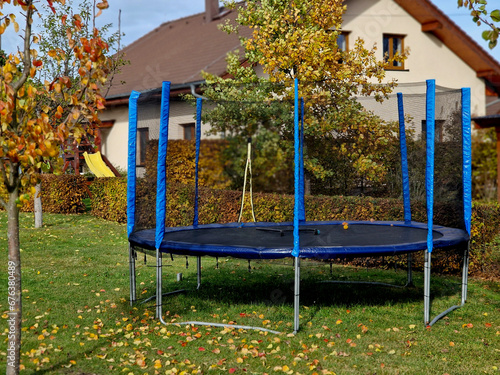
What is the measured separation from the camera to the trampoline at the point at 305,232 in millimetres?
4125

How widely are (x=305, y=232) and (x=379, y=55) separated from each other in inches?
341

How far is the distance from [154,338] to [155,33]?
1520cm

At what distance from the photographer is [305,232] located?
5219 mm

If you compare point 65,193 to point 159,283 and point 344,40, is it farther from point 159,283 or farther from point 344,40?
point 159,283

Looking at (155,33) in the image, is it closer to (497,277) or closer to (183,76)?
(183,76)

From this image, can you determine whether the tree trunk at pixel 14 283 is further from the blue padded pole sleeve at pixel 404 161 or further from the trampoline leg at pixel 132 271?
the blue padded pole sleeve at pixel 404 161

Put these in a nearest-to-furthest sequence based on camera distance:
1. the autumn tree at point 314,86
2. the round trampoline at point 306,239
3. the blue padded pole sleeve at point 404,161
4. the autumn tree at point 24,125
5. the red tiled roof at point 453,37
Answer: the autumn tree at point 24,125 < the round trampoline at point 306,239 < the blue padded pole sleeve at point 404,161 < the autumn tree at point 314,86 < the red tiled roof at point 453,37

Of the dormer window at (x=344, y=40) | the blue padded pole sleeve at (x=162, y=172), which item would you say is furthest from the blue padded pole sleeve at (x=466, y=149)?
the dormer window at (x=344, y=40)

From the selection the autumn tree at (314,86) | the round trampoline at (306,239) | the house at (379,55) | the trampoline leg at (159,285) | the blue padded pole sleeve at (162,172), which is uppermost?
the house at (379,55)

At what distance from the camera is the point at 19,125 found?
2922mm

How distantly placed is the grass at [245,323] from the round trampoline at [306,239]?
0.34 m

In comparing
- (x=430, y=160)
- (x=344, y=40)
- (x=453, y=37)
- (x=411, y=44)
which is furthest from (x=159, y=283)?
(x=453, y=37)

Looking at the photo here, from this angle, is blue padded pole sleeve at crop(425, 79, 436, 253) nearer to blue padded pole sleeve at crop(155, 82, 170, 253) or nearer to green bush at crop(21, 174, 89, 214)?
blue padded pole sleeve at crop(155, 82, 170, 253)

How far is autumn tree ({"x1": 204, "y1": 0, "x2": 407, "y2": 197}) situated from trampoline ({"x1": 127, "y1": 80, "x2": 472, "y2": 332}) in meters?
0.57
